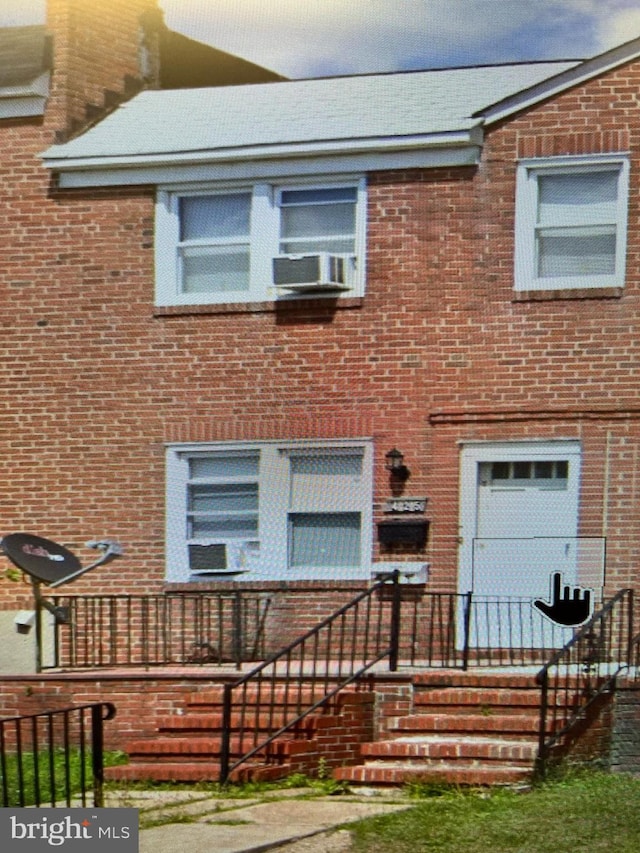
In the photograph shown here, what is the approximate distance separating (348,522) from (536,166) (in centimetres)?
315

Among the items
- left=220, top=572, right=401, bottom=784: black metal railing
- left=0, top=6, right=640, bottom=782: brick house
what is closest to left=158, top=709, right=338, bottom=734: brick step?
left=220, top=572, right=401, bottom=784: black metal railing

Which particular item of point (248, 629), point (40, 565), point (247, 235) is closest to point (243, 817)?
point (40, 565)

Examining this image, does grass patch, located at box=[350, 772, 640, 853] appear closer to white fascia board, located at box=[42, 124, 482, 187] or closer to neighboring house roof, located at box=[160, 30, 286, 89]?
white fascia board, located at box=[42, 124, 482, 187]

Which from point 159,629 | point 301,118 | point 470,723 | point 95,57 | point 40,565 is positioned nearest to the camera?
point 470,723

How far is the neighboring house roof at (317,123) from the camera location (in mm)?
14570

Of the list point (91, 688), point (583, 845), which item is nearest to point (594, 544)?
point (91, 688)

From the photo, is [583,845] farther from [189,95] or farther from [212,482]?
[189,95]

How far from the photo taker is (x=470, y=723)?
1208cm

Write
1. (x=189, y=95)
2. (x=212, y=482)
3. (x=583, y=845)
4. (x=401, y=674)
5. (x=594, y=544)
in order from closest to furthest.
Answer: (x=583, y=845) < (x=401, y=674) < (x=594, y=544) < (x=212, y=482) < (x=189, y=95)

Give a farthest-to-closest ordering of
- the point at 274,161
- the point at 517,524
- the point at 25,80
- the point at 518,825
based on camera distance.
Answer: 1. the point at 25,80
2. the point at 274,161
3. the point at 517,524
4. the point at 518,825

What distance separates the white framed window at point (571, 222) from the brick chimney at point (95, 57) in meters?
3.96

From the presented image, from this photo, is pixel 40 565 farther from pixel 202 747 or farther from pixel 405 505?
pixel 405 505

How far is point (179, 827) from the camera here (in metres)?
10.0

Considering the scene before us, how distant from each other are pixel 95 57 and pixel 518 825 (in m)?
8.95
